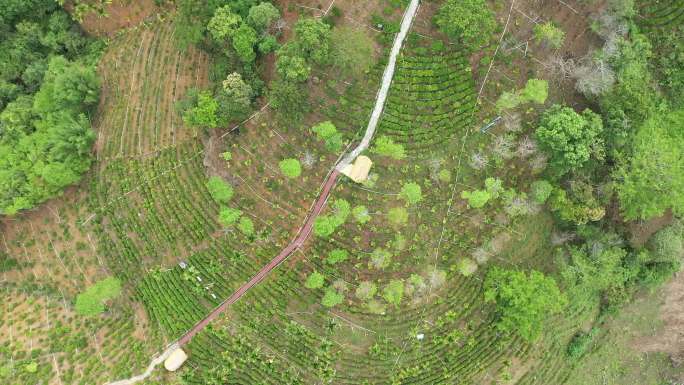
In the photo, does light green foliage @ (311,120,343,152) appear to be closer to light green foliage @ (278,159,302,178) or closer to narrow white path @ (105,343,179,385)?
light green foliage @ (278,159,302,178)

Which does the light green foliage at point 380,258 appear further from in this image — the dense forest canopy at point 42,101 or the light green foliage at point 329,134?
the dense forest canopy at point 42,101

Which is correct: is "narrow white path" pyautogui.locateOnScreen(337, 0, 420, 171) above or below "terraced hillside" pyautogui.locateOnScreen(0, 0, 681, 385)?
above

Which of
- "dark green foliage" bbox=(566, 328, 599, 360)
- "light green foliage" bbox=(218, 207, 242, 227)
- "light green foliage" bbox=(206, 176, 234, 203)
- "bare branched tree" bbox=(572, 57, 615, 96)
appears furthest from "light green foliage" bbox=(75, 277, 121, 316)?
"bare branched tree" bbox=(572, 57, 615, 96)

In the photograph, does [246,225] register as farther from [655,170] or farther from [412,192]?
[655,170]

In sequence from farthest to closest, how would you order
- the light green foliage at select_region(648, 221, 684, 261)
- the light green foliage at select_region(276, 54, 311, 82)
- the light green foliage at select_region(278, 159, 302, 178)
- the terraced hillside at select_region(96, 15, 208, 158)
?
1. the terraced hillside at select_region(96, 15, 208, 158)
2. the light green foliage at select_region(648, 221, 684, 261)
3. the light green foliage at select_region(278, 159, 302, 178)
4. the light green foliage at select_region(276, 54, 311, 82)

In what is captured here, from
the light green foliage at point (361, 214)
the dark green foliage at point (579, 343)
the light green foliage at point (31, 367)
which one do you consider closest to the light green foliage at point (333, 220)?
the light green foliage at point (361, 214)

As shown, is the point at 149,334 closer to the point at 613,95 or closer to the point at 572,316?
the point at 572,316

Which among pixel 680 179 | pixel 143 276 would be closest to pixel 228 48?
pixel 143 276
